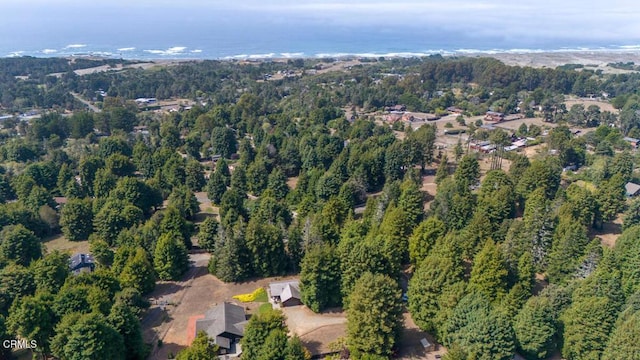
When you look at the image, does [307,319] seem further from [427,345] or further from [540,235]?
[540,235]

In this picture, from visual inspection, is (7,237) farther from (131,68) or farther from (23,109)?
(131,68)

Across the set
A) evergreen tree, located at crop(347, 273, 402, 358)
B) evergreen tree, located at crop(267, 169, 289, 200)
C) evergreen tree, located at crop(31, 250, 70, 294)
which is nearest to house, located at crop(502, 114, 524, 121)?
evergreen tree, located at crop(267, 169, 289, 200)

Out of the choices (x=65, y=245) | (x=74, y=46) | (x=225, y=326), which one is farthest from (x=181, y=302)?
(x=74, y=46)

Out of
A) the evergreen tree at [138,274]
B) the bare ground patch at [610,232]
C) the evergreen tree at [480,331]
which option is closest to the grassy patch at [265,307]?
the evergreen tree at [138,274]

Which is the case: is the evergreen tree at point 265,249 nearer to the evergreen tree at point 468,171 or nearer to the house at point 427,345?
the house at point 427,345

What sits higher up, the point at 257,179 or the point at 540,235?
the point at 257,179
